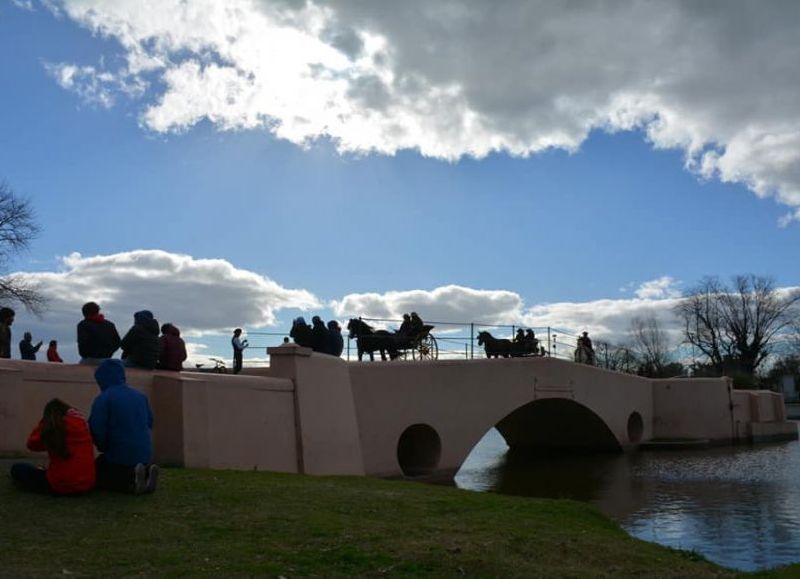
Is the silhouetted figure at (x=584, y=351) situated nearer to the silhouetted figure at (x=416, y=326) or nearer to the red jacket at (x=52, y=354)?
the silhouetted figure at (x=416, y=326)

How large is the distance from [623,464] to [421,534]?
22820mm

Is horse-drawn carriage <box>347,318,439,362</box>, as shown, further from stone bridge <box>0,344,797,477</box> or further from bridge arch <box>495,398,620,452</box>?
bridge arch <box>495,398,620,452</box>

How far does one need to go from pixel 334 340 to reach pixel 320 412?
8.13ft

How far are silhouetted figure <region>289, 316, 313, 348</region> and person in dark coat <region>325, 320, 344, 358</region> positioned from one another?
0.52 meters

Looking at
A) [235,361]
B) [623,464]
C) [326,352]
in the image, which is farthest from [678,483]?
[235,361]

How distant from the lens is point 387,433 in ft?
67.8

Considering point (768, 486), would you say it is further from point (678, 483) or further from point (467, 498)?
point (467, 498)

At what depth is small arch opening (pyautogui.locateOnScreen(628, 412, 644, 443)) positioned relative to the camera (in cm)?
3678

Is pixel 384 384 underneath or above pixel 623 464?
above

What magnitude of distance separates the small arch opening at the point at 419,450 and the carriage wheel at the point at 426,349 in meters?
1.90

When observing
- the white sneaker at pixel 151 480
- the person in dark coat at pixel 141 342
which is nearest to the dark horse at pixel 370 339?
the person in dark coat at pixel 141 342

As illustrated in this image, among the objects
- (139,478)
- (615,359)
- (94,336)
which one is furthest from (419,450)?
(615,359)

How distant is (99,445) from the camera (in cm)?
848

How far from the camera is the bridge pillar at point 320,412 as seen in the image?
15992 millimetres
